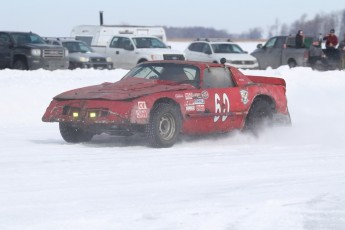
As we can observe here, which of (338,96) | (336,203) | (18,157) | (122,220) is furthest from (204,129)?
(338,96)

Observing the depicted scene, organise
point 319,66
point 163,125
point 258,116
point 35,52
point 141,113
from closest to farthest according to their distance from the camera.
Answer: point 141,113
point 163,125
point 258,116
point 35,52
point 319,66

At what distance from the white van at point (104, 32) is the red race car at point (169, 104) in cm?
2444

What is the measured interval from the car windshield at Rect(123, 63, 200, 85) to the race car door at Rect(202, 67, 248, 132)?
18 centimetres

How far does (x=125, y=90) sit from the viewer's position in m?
11.0

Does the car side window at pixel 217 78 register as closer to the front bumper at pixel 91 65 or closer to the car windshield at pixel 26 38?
the car windshield at pixel 26 38

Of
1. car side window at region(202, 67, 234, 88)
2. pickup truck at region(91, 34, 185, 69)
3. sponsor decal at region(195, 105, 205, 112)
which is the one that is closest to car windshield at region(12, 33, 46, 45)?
pickup truck at region(91, 34, 185, 69)

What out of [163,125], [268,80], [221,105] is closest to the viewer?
[163,125]

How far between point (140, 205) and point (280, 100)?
20.5ft

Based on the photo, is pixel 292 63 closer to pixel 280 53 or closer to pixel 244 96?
pixel 280 53

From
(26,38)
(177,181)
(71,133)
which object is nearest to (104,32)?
(26,38)

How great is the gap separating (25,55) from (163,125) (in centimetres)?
1622

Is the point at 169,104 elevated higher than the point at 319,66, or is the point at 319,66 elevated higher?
the point at 319,66

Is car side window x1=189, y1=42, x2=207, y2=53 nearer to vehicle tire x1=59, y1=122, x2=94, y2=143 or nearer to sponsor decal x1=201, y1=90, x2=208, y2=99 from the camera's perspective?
sponsor decal x1=201, y1=90, x2=208, y2=99

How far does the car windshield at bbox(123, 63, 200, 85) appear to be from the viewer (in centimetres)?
1165
